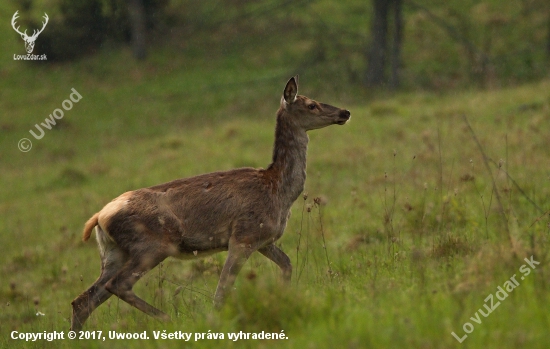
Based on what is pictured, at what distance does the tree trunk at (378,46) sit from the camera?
2161cm

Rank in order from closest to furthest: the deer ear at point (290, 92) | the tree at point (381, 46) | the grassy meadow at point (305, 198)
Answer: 1. the grassy meadow at point (305, 198)
2. the deer ear at point (290, 92)
3. the tree at point (381, 46)

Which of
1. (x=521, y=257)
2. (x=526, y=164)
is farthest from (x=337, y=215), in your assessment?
(x=521, y=257)

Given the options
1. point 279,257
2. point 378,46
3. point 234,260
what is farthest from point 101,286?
point 378,46

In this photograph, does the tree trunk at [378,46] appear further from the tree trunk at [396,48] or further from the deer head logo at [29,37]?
the deer head logo at [29,37]

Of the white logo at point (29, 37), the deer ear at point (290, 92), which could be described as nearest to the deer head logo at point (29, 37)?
the white logo at point (29, 37)

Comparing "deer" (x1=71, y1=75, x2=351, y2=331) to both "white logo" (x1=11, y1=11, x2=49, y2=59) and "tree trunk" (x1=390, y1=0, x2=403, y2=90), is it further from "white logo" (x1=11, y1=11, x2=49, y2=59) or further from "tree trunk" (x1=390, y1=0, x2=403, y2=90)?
"white logo" (x1=11, y1=11, x2=49, y2=59)

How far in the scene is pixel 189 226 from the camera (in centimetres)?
667

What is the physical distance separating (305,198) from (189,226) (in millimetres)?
1139

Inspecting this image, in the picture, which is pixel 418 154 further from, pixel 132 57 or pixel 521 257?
pixel 132 57

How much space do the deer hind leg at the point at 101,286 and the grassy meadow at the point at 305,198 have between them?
5.7 inches

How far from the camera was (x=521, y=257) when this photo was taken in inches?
192

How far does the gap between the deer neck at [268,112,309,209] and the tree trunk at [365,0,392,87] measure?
15.0m

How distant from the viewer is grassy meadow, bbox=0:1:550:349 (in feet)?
15.1

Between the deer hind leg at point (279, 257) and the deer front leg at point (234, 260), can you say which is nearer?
the deer front leg at point (234, 260)
